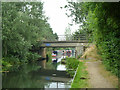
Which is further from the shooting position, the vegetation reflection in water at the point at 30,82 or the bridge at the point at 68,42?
the bridge at the point at 68,42

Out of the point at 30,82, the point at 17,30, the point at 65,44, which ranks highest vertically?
the point at 17,30

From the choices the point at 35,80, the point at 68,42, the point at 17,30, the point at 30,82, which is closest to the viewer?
the point at 30,82

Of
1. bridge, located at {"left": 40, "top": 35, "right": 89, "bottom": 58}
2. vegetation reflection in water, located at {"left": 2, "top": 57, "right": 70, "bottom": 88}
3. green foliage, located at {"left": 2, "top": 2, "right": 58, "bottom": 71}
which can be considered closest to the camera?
vegetation reflection in water, located at {"left": 2, "top": 57, "right": 70, "bottom": 88}

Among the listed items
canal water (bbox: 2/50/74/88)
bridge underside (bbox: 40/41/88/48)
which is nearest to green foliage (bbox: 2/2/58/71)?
bridge underside (bbox: 40/41/88/48)

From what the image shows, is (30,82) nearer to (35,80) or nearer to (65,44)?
(35,80)

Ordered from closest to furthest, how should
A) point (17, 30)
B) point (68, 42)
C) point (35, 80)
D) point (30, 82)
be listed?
point (30, 82), point (35, 80), point (17, 30), point (68, 42)

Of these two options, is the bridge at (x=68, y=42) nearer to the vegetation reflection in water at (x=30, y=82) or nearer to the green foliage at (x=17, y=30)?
the green foliage at (x=17, y=30)

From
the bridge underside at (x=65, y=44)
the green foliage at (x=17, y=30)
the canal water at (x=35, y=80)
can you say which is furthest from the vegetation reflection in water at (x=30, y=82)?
the bridge underside at (x=65, y=44)

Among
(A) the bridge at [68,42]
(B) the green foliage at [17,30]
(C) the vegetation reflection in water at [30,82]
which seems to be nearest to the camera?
(C) the vegetation reflection in water at [30,82]

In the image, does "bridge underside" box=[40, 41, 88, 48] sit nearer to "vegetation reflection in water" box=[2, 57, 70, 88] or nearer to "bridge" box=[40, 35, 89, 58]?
"bridge" box=[40, 35, 89, 58]

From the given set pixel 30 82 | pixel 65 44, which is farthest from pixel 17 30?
pixel 30 82

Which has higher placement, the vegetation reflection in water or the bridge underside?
the bridge underside

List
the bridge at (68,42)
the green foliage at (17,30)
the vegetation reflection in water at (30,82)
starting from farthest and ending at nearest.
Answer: the bridge at (68,42) < the green foliage at (17,30) < the vegetation reflection in water at (30,82)

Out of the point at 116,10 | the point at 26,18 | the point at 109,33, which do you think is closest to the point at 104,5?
the point at 116,10
